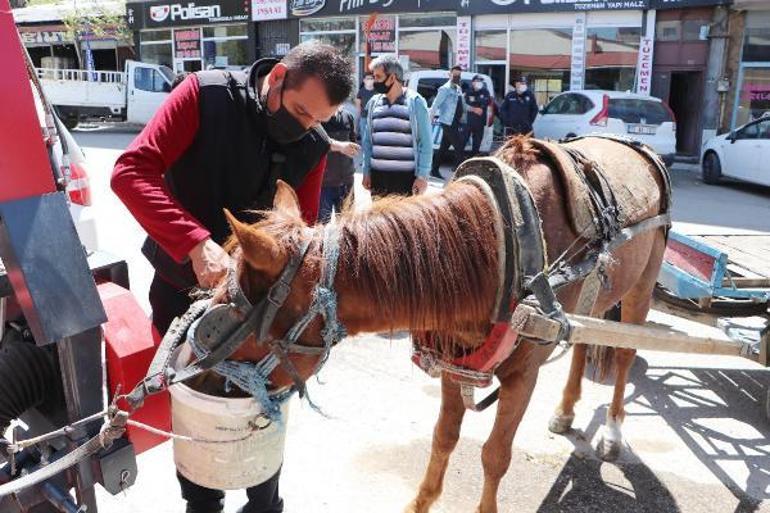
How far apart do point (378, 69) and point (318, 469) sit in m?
3.03

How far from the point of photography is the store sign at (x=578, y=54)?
1714 centimetres

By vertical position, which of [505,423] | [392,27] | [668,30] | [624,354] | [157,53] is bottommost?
[624,354]

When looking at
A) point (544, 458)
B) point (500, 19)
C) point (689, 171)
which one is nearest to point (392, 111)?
point (544, 458)

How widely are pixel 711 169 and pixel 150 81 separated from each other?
1484 centimetres

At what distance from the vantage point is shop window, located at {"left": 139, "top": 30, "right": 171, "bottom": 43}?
25.8 meters

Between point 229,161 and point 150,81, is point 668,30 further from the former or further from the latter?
point 229,161

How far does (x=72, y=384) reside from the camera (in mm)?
1720

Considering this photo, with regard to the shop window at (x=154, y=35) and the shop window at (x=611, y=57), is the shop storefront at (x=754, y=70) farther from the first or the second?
the shop window at (x=154, y=35)

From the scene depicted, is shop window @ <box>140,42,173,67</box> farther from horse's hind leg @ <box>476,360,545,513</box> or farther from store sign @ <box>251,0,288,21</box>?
horse's hind leg @ <box>476,360,545,513</box>

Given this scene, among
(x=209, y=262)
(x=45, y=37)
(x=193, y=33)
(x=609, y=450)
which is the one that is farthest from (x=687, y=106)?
(x=45, y=37)

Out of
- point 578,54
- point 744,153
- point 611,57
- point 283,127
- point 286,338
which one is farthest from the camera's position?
point 578,54

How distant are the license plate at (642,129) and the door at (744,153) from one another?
135cm

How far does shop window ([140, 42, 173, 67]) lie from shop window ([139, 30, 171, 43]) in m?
0.20

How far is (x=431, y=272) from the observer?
1922mm
